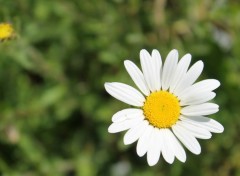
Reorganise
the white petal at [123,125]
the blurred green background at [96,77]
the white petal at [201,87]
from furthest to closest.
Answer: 1. the blurred green background at [96,77]
2. the white petal at [201,87]
3. the white petal at [123,125]

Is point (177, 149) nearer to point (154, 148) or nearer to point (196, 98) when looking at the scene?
point (154, 148)

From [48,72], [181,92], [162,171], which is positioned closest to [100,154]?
[162,171]

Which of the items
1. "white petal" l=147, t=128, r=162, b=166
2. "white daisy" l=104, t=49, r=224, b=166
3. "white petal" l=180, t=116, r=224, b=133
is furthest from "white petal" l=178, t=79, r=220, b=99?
"white petal" l=147, t=128, r=162, b=166

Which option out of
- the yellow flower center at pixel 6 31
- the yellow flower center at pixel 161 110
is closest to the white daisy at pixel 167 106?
the yellow flower center at pixel 161 110

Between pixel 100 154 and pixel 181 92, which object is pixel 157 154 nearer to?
pixel 181 92

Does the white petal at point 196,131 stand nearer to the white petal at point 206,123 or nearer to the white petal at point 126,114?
the white petal at point 206,123

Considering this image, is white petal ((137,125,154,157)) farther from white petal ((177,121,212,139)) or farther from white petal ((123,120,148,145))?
white petal ((177,121,212,139))

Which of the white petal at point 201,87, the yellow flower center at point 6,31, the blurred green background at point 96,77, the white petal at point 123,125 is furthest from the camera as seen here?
the blurred green background at point 96,77

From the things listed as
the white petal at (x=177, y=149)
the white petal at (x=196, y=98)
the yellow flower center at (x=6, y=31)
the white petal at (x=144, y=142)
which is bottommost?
the white petal at (x=177, y=149)
